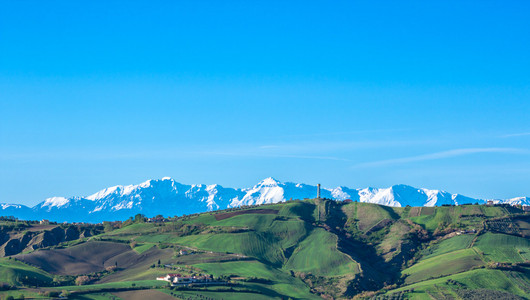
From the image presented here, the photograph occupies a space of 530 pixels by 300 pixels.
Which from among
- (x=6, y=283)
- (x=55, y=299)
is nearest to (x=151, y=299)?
(x=55, y=299)

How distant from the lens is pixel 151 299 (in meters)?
191

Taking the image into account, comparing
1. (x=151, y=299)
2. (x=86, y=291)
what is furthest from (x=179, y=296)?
(x=86, y=291)

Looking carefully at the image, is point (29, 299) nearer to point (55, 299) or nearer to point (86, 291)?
point (55, 299)

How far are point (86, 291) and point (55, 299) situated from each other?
57.3ft

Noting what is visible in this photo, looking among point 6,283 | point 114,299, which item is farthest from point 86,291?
point 6,283

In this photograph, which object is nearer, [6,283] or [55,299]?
[55,299]

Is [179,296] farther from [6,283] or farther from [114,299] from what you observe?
[6,283]

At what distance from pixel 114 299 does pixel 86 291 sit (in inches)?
429

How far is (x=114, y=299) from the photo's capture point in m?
191

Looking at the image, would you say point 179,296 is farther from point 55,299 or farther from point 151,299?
point 55,299

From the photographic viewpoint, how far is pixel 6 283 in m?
199

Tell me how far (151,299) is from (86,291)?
20585mm

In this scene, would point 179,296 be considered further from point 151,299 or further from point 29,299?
point 29,299

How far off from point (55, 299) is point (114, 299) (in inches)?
699
